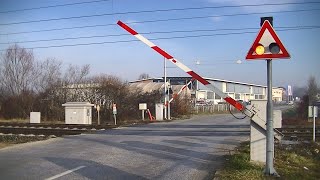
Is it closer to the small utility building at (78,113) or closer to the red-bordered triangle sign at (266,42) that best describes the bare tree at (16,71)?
the small utility building at (78,113)

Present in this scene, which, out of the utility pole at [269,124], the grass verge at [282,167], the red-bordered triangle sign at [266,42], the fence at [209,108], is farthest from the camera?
the fence at [209,108]

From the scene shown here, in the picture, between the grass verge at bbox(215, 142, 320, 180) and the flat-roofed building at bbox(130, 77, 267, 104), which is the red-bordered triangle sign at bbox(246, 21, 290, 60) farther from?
the flat-roofed building at bbox(130, 77, 267, 104)

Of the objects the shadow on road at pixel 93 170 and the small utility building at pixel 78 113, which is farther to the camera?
the small utility building at pixel 78 113

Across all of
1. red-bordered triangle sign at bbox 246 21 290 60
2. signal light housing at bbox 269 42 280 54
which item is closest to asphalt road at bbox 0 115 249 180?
red-bordered triangle sign at bbox 246 21 290 60

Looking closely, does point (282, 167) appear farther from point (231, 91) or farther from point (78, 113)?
point (231, 91)

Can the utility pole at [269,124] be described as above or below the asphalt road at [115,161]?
above

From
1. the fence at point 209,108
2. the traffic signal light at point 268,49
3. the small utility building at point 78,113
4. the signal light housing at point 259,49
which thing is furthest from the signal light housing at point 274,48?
the fence at point 209,108

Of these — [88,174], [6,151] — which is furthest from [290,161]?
[6,151]

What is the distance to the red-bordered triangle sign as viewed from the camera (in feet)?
23.6

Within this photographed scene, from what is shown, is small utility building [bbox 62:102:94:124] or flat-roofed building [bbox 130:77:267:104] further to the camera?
flat-roofed building [bbox 130:77:267:104]

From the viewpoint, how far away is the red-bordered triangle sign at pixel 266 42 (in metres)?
7.20

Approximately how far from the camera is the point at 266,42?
286 inches

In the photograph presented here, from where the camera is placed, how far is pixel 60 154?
37.5 ft

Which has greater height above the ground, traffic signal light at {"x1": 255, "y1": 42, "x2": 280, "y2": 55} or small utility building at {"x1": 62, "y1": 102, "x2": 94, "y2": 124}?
traffic signal light at {"x1": 255, "y1": 42, "x2": 280, "y2": 55}
